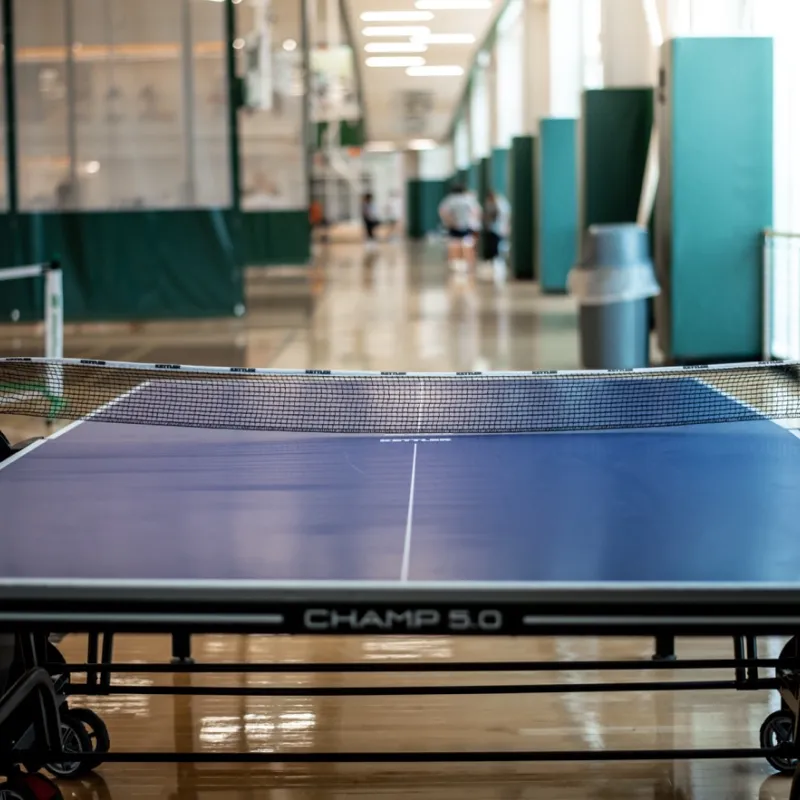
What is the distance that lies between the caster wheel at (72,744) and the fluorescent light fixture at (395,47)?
29505 millimetres

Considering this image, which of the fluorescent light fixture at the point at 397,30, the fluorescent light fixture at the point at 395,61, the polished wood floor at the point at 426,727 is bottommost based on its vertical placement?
the polished wood floor at the point at 426,727

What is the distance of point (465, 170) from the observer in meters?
43.8

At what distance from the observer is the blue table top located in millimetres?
2533

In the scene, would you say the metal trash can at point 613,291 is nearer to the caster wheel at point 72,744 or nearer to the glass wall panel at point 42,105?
the glass wall panel at point 42,105

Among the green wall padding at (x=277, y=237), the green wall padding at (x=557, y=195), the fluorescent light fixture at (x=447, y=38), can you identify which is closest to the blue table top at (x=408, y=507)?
the green wall padding at (x=557, y=195)

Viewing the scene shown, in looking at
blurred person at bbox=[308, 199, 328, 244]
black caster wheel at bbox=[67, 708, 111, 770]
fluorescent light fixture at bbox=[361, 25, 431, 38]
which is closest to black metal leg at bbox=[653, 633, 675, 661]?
black caster wheel at bbox=[67, 708, 111, 770]

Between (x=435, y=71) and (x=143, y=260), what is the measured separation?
2589cm

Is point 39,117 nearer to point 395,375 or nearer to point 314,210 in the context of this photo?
point 395,375

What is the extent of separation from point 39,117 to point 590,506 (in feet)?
39.1

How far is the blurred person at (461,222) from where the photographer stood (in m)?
26.7

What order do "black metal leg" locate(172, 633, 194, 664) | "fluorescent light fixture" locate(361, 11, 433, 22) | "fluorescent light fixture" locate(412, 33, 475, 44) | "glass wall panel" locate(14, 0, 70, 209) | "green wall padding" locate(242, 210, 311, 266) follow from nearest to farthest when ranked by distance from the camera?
"black metal leg" locate(172, 633, 194, 664) → "glass wall panel" locate(14, 0, 70, 209) → "green wall padding" locate(242, 210, 311, 266) → "fluorescent light fixture" locate(361, 11, 433, 22) → "fluorescent light fixture" locate(412, 33, 475, 44)

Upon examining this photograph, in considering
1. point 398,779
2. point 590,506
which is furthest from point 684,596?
point 398,779

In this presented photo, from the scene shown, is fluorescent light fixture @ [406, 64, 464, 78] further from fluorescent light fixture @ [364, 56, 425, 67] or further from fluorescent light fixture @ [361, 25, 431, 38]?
fluorescent light fixture @ [361, 25, 431, 38]

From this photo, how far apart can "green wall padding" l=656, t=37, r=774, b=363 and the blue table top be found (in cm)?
689
